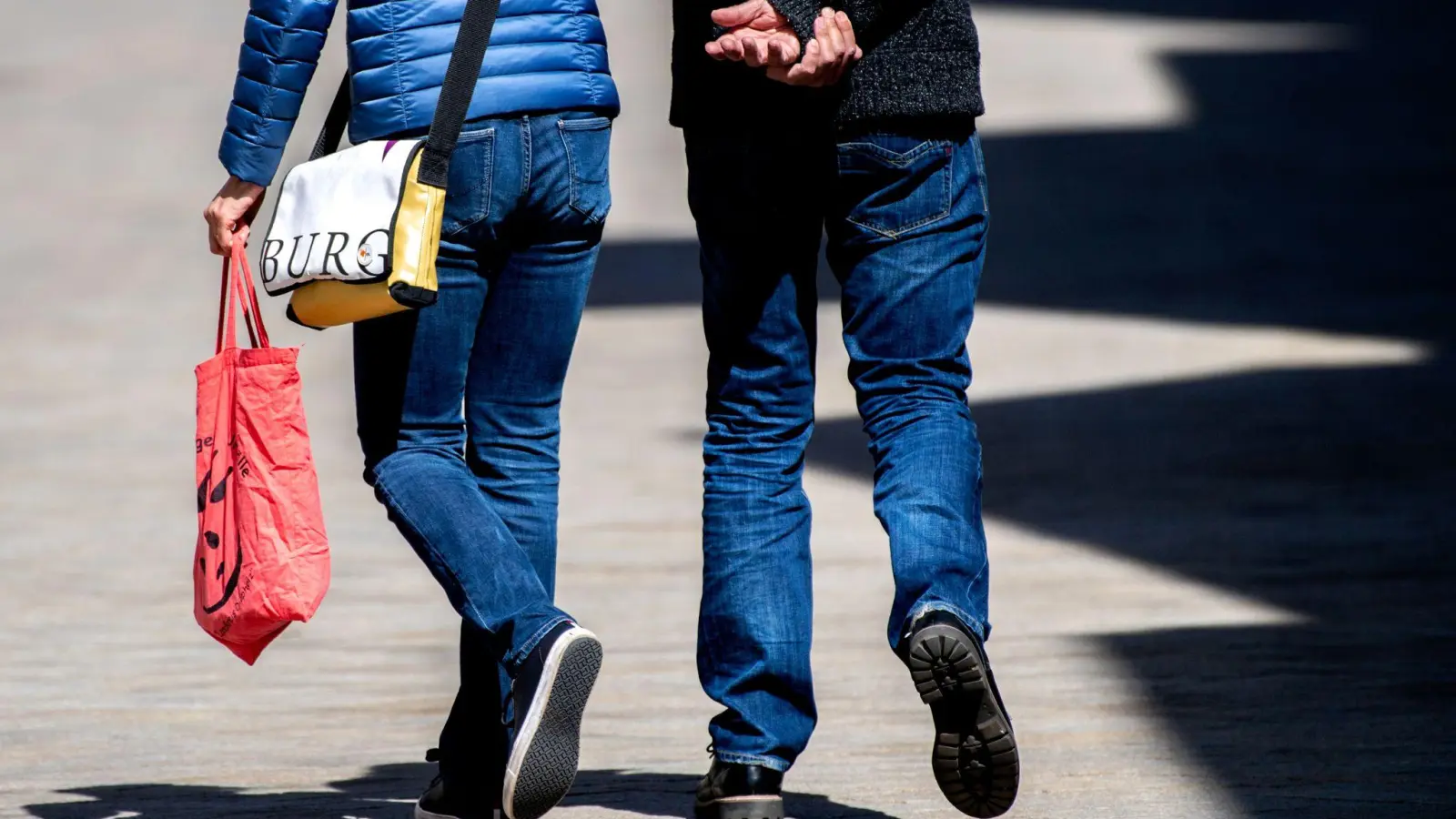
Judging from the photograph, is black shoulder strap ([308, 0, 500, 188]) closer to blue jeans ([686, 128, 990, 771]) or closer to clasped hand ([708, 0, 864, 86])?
clasped hand ([708, 0, 864, 86])

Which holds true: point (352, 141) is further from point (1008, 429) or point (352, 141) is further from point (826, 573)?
point (1008, 429)

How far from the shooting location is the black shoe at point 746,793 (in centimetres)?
379

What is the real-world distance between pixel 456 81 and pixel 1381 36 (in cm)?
1769

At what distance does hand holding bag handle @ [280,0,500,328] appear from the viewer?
3424 mm

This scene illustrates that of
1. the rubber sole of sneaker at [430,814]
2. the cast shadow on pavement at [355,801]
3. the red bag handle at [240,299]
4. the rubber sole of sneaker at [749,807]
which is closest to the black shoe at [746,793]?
the rubber sole of sneaker at [749,807]

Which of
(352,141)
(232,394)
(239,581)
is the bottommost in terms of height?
(239,581)

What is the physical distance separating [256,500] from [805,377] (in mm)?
855

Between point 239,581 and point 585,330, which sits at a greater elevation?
point 239,581

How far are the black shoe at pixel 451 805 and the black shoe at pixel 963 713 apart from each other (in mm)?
792

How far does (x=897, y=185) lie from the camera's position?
364 cm

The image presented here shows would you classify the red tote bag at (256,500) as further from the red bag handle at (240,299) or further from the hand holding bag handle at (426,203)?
the hand holding bag handle at (426,203)

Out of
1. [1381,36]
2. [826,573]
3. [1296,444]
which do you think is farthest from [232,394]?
[1381,36]

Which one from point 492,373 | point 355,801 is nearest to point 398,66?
point 492,373

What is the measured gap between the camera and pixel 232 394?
12.1ft
